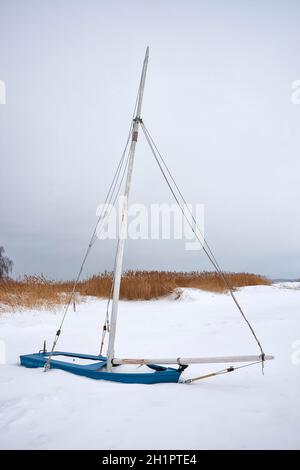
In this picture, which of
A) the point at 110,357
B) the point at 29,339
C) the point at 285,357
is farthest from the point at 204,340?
the point at 29,339

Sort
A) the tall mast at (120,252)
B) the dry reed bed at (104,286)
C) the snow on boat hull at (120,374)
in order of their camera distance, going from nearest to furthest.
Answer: the snow on boat hull at (120,374)
the tall mast at (120,252)
the dry reed bed at (104,286)

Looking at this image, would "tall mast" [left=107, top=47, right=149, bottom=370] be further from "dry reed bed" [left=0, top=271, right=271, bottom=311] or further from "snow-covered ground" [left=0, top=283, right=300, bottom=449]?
"dry reed bed" [left=0, top=271, right=271, bottom=311]

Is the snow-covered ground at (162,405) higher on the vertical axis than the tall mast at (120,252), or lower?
lower

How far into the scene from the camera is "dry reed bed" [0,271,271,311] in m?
11.9

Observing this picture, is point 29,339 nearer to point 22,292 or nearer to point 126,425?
point 22,292

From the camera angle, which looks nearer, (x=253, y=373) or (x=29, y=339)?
(x=253, y=373)

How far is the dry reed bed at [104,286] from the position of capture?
39.1 feet

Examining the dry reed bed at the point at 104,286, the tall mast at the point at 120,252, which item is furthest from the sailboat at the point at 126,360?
the dry reed bed at the point at 104,286

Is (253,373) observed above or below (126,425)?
below

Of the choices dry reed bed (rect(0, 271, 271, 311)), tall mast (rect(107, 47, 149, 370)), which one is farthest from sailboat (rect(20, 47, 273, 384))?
dry reed bed (rect(0, 271, 271, 311))

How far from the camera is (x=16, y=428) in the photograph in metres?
2.87

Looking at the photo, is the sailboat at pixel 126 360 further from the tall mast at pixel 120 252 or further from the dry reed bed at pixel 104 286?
the dry reed bed at pixel 104 286
